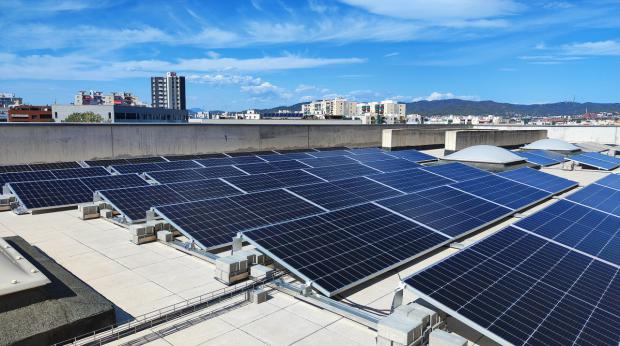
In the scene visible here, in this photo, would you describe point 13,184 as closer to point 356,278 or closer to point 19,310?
point 19,310

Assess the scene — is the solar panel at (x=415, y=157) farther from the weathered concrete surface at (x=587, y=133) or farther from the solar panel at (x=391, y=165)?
the weathered concrete surface at (x=587, y=133)

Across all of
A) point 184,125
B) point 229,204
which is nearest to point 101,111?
point 184,125

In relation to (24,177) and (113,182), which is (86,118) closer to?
(24,177)

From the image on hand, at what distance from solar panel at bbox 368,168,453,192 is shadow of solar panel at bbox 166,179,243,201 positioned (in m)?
9.23

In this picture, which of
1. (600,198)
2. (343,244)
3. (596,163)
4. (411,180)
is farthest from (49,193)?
(596,163)

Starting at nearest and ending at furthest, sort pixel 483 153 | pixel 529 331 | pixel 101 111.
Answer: pixel 529 331, pixel 483 153, pixel 101 111

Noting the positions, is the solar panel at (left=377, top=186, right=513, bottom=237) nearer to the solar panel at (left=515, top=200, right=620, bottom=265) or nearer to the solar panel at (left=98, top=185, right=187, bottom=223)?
the solar panel at (left=515, top=200, right=620, bottom=265)

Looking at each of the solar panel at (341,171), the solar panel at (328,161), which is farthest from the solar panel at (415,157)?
the solar panel at (341,171)

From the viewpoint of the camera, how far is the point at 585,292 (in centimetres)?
1010

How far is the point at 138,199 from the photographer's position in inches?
751

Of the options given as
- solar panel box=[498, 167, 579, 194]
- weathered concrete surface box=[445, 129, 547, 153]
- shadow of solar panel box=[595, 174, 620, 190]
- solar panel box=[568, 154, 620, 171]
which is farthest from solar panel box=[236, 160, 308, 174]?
solar panel box=[568, 154, 620, 171]

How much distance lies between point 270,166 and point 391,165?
34.2 feet

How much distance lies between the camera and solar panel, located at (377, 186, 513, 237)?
16.2 metres

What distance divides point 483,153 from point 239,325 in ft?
109
